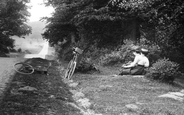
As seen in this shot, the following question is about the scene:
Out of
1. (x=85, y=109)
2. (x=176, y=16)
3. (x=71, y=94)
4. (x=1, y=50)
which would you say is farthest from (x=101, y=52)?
(x=1, y=50)

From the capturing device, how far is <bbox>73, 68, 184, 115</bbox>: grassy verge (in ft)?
19.5

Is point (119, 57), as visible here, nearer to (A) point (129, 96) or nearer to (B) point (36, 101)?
(A) point (129, 96)

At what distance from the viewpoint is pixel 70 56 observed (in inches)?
831

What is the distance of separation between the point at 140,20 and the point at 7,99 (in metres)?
14.6

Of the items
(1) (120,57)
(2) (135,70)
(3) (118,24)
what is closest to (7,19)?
(3) (118,24)

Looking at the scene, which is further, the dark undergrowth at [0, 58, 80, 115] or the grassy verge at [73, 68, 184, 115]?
the grassy verge at [73, 68, 184, 115]

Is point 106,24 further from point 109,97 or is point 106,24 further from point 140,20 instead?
point 109,97

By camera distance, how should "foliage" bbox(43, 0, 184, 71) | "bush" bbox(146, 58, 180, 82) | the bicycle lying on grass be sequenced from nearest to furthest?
1. "bush" bbox(146, 58, 180, 82)
2. the bicycle lying on grass
3. "foliage" bbox(43, 0, 184, 71)

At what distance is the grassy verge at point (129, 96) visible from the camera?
5953 millimetres

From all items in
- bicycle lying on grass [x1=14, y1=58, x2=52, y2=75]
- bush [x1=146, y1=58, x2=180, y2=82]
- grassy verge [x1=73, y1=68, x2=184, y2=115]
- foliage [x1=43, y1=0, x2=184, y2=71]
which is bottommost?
grassy verge [x1=73, y1=68, x2=184, y2=115]

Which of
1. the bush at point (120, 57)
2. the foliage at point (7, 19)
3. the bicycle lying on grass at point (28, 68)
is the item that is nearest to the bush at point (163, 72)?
the bush at point (120, 57)

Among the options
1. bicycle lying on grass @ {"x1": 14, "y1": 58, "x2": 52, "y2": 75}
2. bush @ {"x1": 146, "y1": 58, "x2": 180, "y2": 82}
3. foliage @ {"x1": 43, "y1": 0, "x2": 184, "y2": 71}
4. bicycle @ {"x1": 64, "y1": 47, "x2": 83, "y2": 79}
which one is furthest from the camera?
foliage @ {"x1": 43, "y1": 0, "x2": 184, "y2": 71}

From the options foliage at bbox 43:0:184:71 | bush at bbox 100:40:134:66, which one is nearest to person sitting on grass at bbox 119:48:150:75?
foliage at bbox 43:0:184:71

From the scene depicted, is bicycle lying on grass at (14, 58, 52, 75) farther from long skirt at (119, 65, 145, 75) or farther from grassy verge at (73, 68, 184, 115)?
long skirt at (119, 65, 145, 75)
